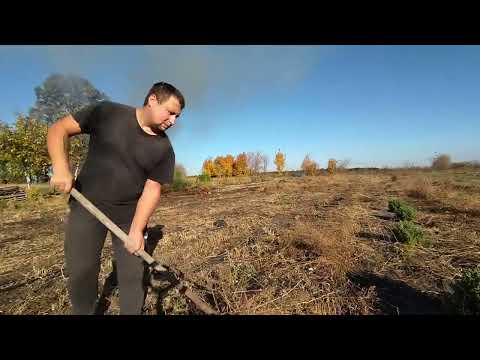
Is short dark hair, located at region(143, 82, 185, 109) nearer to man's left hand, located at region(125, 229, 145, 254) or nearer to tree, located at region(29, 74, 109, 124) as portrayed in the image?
man's left hand, located at region(125, 229, 145, 254)

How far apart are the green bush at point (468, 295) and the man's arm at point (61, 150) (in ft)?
11.9

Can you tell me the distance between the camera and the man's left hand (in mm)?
2271

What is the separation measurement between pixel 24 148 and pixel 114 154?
72.7ft

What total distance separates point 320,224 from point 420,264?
3.04 metres

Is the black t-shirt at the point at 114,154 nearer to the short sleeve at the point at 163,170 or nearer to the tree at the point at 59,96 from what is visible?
the short sleeve at the point at 163,170

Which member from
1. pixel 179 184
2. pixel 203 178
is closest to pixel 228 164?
pixel 203 178

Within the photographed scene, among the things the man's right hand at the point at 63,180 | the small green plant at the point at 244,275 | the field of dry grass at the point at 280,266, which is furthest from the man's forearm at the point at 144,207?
the small green plant at the point at 244,275

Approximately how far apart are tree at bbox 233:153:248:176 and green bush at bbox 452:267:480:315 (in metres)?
53.9

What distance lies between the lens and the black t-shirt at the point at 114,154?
225cm

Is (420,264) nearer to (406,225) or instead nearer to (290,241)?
(406,225)

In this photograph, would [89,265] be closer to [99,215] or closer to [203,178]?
[99,215]
